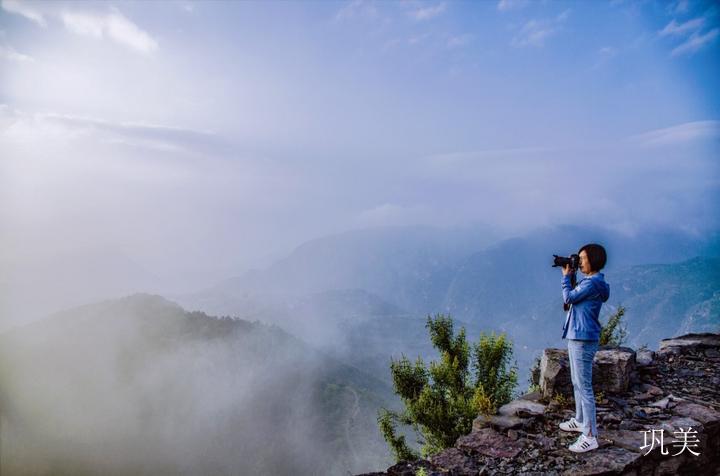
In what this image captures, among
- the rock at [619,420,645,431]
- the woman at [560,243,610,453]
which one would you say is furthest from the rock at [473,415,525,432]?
the rock at [619,420,645,431]

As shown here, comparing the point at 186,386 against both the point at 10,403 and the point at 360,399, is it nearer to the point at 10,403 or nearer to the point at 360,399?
the point at 10,403

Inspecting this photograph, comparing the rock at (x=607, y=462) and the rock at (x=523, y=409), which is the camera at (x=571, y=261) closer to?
the rock at (x=607, y=462)

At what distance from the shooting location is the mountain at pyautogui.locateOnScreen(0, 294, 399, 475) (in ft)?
379

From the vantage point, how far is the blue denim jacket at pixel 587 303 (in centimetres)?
→ 654

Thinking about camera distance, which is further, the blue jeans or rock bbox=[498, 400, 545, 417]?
rock bbox=[498, 400, 545, 417]

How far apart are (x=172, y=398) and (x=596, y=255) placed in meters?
161

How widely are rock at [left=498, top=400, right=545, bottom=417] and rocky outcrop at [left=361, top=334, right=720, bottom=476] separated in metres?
0.02

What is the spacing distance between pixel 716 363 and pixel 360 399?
152093 mm

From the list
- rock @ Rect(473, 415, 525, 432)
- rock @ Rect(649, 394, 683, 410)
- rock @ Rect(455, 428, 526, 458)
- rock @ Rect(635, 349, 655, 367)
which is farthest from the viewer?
rock @ Rect(635, 349, 655, 367)

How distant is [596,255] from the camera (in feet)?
21.8

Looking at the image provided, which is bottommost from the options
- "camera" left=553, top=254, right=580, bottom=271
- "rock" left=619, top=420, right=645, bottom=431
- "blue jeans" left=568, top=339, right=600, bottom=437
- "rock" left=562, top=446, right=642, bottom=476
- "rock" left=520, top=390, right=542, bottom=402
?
"rock" left=562, top=446, right=642, bottom=476

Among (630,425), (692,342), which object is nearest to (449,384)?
(692,342)

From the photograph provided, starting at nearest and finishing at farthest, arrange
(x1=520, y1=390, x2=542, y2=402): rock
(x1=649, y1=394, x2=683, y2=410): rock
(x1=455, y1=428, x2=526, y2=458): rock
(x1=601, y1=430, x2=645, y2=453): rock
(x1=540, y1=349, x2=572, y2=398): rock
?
(x1=601, y1=430, x2=645, y2=453): rock
(x1=455, y1=428, x2=526, y2=458): rock
(x1=649, y1=394, x2=683, y2=410): rock
(x1=540, y1=349, x2=572, y2=398): rock
(x1=520, y1=390, x2=542, y2=402): rock

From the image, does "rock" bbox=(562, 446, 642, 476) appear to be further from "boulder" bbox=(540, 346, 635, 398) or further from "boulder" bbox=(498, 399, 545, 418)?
"boulder" bbox=(540, 346, 635, 398)
